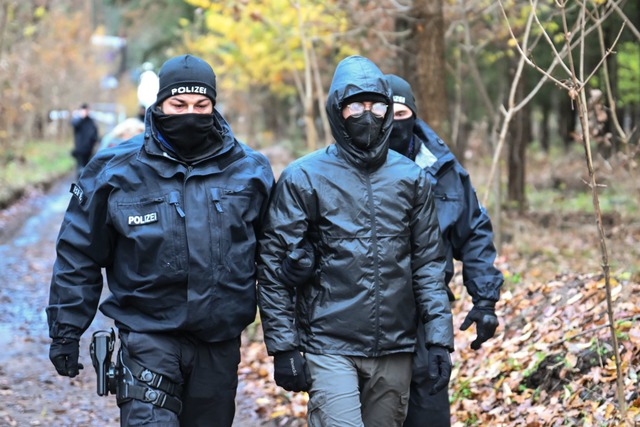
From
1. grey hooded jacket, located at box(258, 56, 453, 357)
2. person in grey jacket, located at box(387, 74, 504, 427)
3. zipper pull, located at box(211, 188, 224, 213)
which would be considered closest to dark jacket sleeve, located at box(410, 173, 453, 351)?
grey hooded jacket, located at box(258, 56, 453, 357)

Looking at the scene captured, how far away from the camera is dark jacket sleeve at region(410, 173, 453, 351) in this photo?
14.6ft

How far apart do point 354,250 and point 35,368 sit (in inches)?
210

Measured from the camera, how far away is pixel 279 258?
4434 millimetres

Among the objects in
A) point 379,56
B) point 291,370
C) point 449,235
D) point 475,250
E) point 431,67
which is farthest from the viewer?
point 379,56

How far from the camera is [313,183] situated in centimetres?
448

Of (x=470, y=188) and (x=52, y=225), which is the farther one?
(x=52, y=225)

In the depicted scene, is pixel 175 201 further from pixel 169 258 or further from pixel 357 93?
pixel 357 93

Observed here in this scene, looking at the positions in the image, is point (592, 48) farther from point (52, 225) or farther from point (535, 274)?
point (52, 225)

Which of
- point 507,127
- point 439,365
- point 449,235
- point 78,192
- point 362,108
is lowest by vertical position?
point 439,365

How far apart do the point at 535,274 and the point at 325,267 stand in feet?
21.0

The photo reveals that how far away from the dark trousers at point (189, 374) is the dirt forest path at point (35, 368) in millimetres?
2817

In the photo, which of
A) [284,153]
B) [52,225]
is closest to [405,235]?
[52,225]

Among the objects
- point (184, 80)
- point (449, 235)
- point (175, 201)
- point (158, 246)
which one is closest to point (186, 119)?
point (184, 80)

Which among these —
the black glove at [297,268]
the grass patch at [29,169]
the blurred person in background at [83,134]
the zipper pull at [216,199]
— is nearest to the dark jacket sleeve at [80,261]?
the zipper pull at [216,199]
